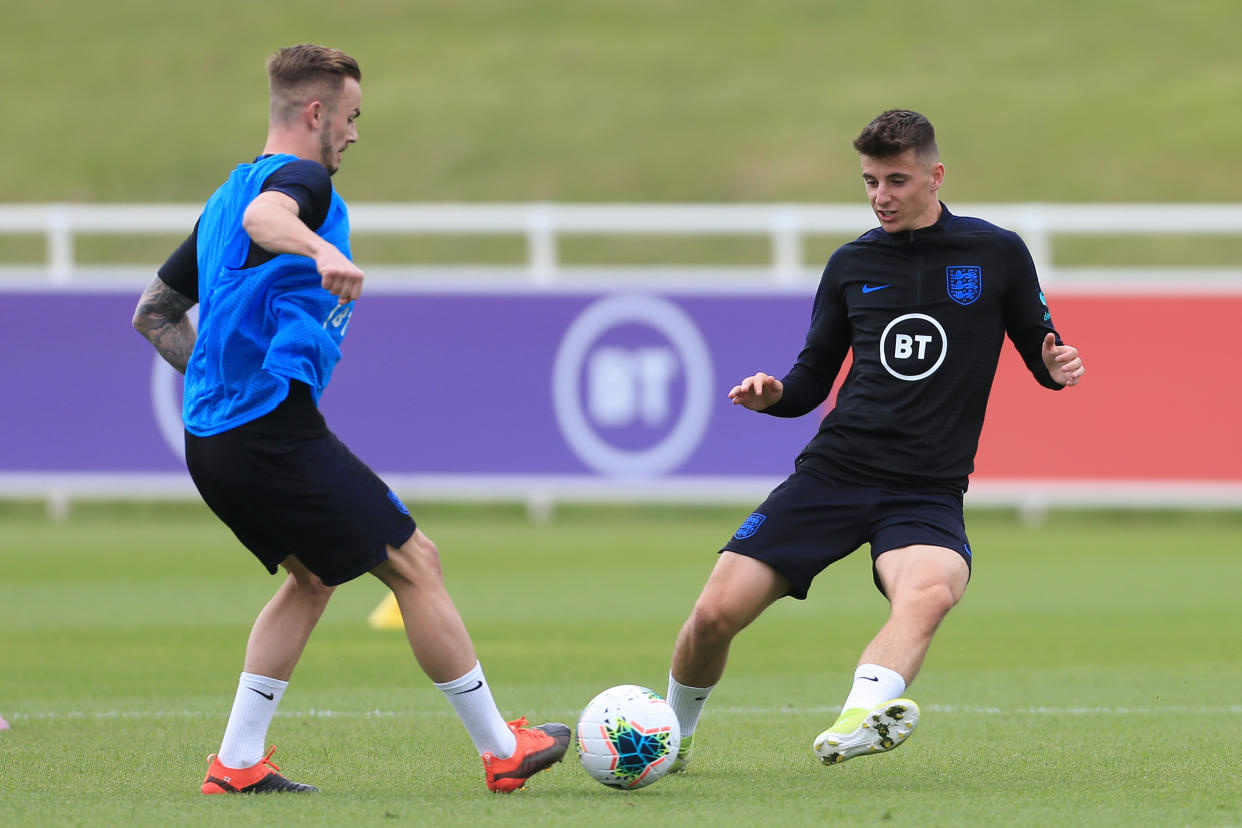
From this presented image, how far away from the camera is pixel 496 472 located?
15078mm

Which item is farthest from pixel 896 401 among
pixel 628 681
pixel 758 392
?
pixel 628 681

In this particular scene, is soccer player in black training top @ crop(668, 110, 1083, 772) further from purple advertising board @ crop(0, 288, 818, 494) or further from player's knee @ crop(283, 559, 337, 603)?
purple advertising board @ crop(0, 288, 818, 494)

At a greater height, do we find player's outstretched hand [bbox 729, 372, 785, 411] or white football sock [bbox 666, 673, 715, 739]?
player's outstretched hand [bbox 729, 372, 785, 411]

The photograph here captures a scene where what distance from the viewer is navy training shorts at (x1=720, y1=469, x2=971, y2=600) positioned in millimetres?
5652

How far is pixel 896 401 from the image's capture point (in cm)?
→ 578

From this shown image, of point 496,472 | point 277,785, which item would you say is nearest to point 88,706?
point 277,785

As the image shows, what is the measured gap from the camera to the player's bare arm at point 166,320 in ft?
18.4

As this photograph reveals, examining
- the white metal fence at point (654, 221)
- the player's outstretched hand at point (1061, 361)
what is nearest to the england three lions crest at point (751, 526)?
the player's outstretched hand at point (1061, 361)

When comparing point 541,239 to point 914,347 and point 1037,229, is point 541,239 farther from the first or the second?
point 914,347

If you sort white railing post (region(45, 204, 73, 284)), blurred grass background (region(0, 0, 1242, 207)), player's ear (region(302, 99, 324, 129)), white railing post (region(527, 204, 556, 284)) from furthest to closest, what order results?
blurred grass background (region(0, 0, 1242, 207))
white railing post (region(45, 204, 73, 284))
white railing post (region(527, 204, 556, 284))
player's ear (region(302, 99, 324, 129))

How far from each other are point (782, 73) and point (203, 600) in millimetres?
24859

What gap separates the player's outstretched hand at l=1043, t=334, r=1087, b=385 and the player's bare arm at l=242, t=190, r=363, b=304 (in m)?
2.09

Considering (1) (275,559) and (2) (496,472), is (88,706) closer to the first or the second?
(1) (275,559)

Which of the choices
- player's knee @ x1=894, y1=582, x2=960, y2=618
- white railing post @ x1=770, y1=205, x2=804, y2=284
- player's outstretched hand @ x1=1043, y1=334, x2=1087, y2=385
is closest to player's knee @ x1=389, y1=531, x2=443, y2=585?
player's knee @ x1=894, y1=582, x2=960, y2=618
